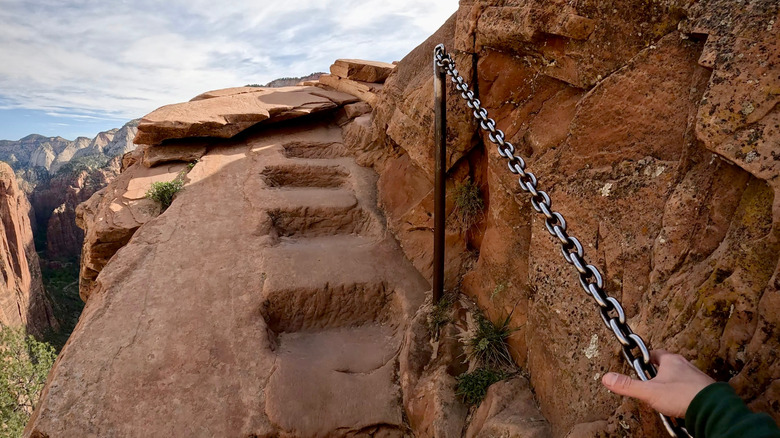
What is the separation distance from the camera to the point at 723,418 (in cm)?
107

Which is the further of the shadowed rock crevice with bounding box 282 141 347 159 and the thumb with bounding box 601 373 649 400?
the shadowed rock crevice with bounding box 282 141 347 159

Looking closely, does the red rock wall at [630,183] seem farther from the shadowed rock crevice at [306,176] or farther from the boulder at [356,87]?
the boulder at [356,87]

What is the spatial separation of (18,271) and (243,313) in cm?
4214

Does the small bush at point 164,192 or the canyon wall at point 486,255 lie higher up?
the small bush at point 164,192

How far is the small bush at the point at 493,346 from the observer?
370cm

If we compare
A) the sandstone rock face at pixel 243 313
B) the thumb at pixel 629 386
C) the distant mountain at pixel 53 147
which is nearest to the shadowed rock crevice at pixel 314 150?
the sandstone rock face at pixel 243 313

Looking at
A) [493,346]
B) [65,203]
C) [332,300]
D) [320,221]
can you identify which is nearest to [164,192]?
[320,221]

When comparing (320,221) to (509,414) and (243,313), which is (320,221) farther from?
(509,414)

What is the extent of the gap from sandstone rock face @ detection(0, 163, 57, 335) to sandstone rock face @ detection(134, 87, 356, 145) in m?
30.7

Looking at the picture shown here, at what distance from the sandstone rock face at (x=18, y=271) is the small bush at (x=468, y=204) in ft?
119

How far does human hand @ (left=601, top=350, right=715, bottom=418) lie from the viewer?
1.19 m

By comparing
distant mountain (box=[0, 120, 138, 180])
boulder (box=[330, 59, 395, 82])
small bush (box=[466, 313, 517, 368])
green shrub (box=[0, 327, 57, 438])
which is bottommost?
green shrub (box=[0, 327, 57, 438])

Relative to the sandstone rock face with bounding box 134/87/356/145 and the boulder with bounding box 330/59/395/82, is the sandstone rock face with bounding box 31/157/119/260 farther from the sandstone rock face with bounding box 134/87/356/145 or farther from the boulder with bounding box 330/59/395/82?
the boulder with bounding box 330/59/395/82

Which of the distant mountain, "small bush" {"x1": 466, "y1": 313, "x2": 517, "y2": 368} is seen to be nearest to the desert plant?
"small bush" {"x1": 466, "y1": 313, "x2": 517, "y2": 368}
